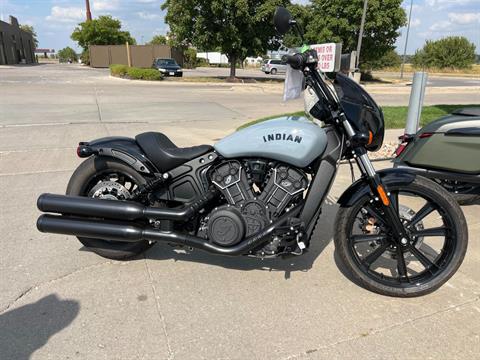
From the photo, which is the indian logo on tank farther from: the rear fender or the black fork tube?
the rear fender

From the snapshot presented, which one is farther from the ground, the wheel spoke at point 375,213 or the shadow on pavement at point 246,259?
the wheel spoke at point 375,213

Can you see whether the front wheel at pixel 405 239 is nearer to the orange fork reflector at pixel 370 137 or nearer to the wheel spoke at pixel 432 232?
the wheel spoke at pixel 432 232

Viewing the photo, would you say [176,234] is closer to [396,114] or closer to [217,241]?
[217,241]

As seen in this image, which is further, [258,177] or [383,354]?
[258,177]

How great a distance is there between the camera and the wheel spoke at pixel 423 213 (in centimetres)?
283

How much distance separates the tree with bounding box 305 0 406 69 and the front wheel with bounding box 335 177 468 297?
26244mm

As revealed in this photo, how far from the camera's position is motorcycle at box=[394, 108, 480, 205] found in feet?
13.6

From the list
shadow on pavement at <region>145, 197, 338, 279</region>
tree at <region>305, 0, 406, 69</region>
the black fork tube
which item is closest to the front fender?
the black fork tube

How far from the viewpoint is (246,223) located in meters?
2.78

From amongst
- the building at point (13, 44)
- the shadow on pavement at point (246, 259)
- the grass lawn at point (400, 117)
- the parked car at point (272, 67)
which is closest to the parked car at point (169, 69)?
the parked car at point (272, 67)

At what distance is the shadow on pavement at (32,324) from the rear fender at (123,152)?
106 cm

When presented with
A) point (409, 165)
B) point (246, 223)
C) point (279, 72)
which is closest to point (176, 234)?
point (246, 223)

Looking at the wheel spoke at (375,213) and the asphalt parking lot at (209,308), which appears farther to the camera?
the wheel spoke at (375,213)

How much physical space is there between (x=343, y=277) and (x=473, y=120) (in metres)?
2.36
